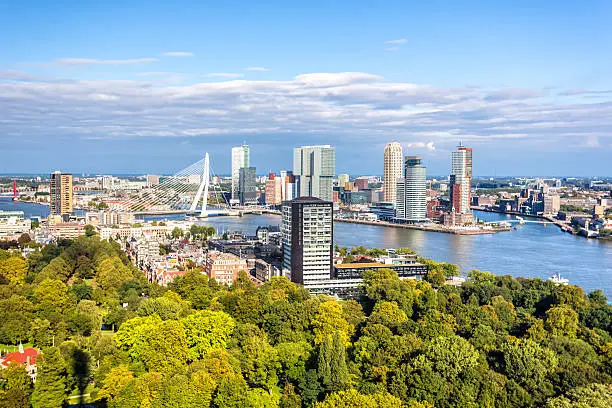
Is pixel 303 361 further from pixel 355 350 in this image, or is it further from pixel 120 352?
pixel 120 352

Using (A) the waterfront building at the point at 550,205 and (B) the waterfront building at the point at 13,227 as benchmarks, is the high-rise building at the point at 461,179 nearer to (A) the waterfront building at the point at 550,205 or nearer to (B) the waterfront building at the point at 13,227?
(A) the waterfront building at the point at 550,205

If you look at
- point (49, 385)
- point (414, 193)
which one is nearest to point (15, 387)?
point (49, 385)

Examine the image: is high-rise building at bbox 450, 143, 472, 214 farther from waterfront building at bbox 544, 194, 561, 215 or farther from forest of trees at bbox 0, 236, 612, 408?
forest of trees at bbox 0, 236, 612, 408

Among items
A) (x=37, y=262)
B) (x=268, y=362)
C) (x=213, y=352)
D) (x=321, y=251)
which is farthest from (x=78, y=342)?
(x=37, y=262)

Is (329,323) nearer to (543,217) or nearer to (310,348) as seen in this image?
(310,348)

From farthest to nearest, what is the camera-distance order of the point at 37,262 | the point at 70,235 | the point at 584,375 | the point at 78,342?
1. the point at 70,235
2. the point at 37,262
3. the point at 78,342
4. the point at 584,375

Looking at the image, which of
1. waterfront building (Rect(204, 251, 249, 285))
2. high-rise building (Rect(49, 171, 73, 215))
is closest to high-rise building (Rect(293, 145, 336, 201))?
high-rise building (Rect(49, 171, 73, 215))
